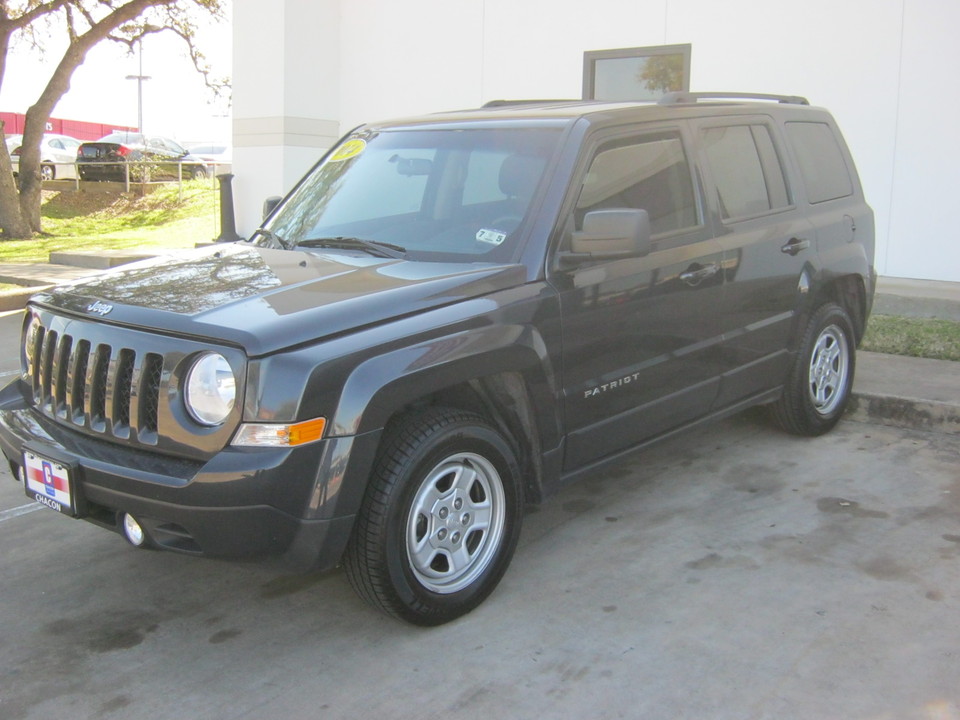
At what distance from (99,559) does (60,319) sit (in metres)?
1.21

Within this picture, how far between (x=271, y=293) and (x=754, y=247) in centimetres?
261

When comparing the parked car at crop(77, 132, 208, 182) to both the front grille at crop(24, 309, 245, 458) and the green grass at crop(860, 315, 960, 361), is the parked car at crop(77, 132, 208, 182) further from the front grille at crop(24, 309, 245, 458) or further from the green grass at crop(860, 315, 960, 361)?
the front grille at crop(24, 309, 245, 458)

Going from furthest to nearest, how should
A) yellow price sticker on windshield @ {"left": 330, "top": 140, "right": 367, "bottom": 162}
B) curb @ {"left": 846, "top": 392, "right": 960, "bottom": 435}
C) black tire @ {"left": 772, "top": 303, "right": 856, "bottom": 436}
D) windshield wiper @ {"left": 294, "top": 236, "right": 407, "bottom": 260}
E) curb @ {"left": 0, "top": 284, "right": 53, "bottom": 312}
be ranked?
curb @ {"left": 0, "top": 284, "right": 53, "bottom": 312}, curb @ {"left": 846, "top": 392, "right": 960, "bottom": 435}, black tire @ {"left": 772, "top": 303, "right": 856, "bottom": 436}, yellow price sticker on windshield @ {"left": 330, "top": 140, "right": 367, "bottom": 162}, windshield wiper @ {"left": 294, "top": 236, "right": 407, "bottom": 260}

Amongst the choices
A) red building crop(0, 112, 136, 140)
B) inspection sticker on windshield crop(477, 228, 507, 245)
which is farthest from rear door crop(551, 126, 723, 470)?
red building crop(0, 112, 136, 140)

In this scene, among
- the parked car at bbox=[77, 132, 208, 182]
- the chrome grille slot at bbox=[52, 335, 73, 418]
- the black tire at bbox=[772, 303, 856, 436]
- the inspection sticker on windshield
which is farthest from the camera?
the parked car at bbox=[77, 132, 208, 182]

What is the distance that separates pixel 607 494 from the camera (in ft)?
17.1

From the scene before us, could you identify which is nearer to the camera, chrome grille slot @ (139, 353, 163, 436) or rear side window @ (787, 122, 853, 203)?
chrome grille slot @ (139, 353, 163, 436)

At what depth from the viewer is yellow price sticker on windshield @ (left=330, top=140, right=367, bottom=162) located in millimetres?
5145

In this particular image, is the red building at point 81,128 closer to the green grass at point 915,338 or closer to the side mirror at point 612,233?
the green grass at point 915,338

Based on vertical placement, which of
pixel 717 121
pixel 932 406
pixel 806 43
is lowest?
pixel 932 406

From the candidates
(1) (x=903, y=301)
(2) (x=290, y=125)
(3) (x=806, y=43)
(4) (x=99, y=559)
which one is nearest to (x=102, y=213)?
(2) (x=290, y=125)

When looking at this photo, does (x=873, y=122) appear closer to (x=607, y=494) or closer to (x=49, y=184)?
(x=607, y=494)

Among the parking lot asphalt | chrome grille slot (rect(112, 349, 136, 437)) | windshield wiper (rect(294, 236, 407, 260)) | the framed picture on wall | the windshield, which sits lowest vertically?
the parking lot asphalt

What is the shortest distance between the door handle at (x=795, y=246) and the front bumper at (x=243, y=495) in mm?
2943
